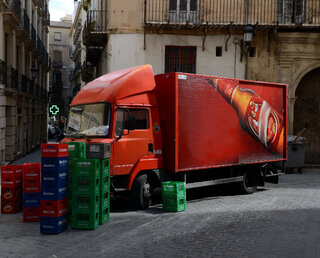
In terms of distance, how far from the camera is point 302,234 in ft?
25.2

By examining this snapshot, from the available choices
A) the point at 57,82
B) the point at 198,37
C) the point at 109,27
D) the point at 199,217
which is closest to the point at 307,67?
the point at 198,37

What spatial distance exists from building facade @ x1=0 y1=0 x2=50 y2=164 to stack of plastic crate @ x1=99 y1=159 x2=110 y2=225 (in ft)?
33.6

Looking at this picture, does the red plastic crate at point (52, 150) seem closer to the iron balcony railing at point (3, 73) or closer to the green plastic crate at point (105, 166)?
the green plastic crate at point (105, 166)

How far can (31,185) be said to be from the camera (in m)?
8.84

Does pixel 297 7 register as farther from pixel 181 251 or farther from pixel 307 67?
pixel 181 251

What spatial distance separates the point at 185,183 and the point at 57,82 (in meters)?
55.4

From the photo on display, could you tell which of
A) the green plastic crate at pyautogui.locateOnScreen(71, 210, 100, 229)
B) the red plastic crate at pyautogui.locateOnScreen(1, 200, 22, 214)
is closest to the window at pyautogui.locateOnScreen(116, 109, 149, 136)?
the green plastic crate at pyautogui.locateOnScreen(71, 210, 100, 229)

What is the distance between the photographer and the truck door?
9.38 m

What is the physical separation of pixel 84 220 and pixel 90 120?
2.64 meters

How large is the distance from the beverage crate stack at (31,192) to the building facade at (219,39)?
10423mm

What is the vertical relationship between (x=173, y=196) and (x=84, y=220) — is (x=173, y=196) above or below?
above

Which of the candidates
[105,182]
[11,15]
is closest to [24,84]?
[11,15]

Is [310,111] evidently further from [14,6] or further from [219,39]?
[14,6]

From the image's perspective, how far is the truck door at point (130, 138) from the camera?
938 cm
